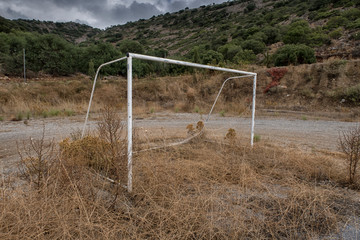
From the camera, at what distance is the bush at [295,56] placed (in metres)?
13.6

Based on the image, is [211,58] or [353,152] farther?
[211,58]

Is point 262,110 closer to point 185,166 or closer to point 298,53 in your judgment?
point 298,53

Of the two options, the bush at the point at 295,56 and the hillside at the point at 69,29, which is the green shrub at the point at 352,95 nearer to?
the bush at the point at 295,56

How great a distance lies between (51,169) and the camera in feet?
7.08

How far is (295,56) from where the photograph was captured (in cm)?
1373

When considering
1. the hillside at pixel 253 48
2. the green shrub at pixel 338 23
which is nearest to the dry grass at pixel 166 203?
the hillside at pixel 253 48

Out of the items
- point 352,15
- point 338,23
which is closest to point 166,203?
point 338,23

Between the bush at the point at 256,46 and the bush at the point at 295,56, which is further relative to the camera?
the bush at the point at 256,46

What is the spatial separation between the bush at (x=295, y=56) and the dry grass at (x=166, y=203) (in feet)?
42.1

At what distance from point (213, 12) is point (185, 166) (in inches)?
2669

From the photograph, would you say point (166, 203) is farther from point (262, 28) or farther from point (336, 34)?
point (262, 28)

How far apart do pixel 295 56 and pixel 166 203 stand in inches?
584

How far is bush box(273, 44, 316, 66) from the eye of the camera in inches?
535

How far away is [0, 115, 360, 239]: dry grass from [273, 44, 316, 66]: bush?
12.8 m
